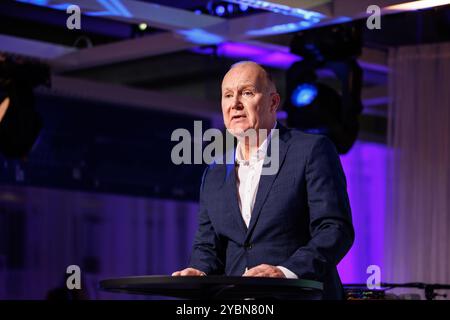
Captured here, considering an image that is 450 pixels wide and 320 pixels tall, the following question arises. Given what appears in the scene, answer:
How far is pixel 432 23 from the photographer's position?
775 centimetres

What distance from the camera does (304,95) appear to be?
668 cm

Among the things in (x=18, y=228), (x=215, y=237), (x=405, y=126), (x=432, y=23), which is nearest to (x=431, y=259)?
(x=405, y=126)

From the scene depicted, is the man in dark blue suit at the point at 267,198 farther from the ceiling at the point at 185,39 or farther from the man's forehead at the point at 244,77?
the ceiling at the point at 185,39

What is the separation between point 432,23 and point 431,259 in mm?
1876

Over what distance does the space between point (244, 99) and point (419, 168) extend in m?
4.84

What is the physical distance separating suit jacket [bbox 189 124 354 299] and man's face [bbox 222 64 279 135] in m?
0.12

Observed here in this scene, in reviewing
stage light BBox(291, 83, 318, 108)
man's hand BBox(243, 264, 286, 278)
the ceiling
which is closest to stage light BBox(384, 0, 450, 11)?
the ceiling

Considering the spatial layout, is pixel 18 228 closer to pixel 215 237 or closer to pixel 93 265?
pixel 93 265

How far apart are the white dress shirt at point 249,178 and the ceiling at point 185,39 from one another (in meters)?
2.73

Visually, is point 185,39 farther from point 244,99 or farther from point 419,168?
point 244,99

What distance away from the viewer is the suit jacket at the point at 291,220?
9.07 feet

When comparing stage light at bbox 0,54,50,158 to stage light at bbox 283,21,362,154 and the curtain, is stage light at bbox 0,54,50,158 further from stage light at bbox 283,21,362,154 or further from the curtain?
the curtain

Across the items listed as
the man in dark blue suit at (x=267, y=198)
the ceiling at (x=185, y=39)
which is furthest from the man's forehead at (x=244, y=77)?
the ceiling at (x=185, y=39)
